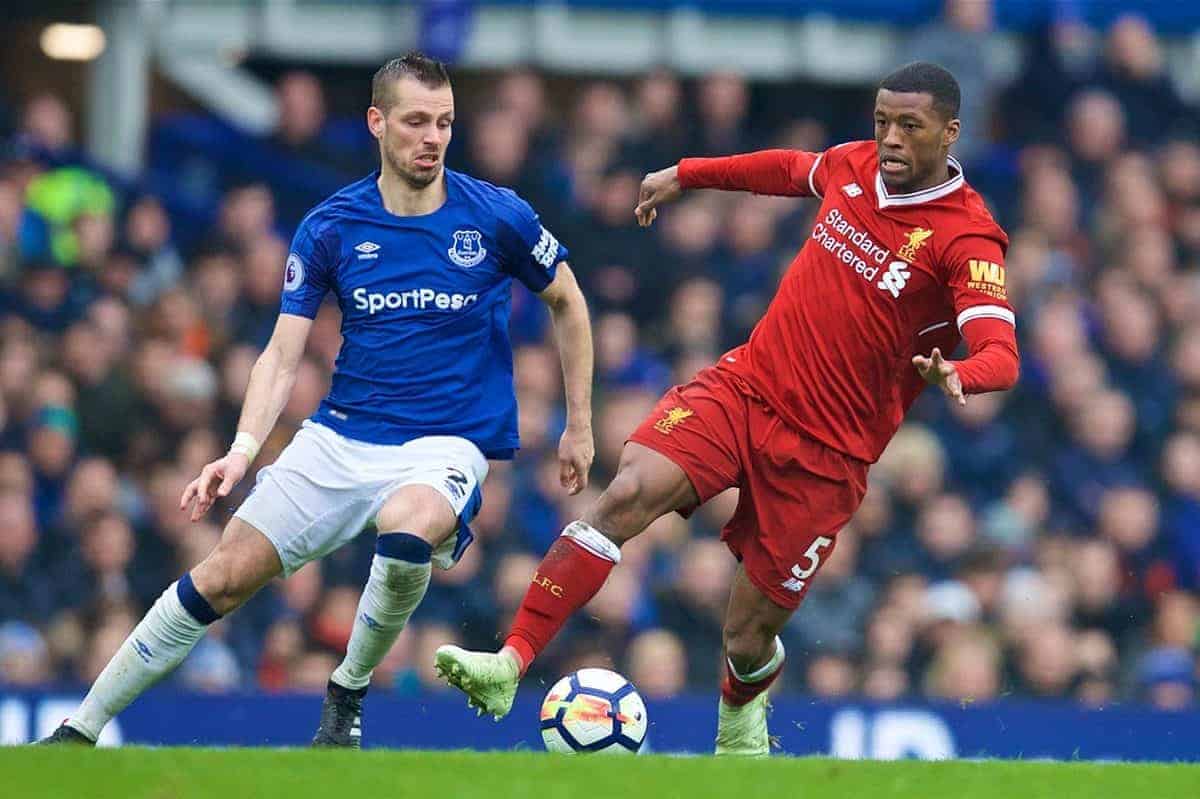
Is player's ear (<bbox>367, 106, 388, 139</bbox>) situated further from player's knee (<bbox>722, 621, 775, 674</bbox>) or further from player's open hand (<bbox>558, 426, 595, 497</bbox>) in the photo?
A: player's knee (<bbox>722, 621, 775, 674</bbox>)

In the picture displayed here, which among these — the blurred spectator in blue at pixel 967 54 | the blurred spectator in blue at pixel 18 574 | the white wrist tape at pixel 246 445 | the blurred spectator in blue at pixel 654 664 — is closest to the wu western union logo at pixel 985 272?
the white wrist tape at pixel 246 445

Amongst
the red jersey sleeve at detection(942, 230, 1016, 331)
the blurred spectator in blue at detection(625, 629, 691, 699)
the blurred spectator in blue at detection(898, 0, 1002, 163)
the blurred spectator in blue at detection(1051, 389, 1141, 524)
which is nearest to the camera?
the red jersey sleeve at detection(942, 230, 1016, 331)

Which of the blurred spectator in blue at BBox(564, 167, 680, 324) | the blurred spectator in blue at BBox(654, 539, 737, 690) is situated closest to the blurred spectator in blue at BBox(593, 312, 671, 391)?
the blurred spectator in blue at BBox(564, 167, 680, 324)

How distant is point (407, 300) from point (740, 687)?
6.85 feet

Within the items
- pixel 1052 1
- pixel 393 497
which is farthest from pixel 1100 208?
pixel 393 497

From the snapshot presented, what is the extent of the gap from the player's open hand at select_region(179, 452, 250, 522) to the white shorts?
45cm

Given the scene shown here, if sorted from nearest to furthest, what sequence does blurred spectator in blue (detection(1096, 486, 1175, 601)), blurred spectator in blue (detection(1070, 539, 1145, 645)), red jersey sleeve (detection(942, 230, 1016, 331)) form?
red jersey sleeve (detection(942, 230, 1016, 331)) < blurred spectator in blue (detection(1070, 539, 1145, 645)) < blurred spectator in blue (detection(1096, 486, 1175, 601))

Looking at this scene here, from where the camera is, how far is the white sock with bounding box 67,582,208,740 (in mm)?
8484

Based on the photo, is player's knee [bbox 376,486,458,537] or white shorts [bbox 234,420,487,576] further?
white shorts [bbox 234,420,487,576]

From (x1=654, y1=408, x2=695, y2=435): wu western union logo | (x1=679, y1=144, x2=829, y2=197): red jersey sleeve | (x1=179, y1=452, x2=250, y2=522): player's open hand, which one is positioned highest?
(x1=679, y1=144, x2=829, y2=197): red jersey sleeve

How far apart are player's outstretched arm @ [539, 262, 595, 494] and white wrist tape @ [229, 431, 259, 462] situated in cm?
119

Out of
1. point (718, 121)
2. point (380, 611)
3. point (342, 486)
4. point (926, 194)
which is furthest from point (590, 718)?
point (718, 121)

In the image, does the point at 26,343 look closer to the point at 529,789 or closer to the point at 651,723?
the point at 651,723

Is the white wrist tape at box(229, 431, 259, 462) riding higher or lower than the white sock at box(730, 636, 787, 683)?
higher
